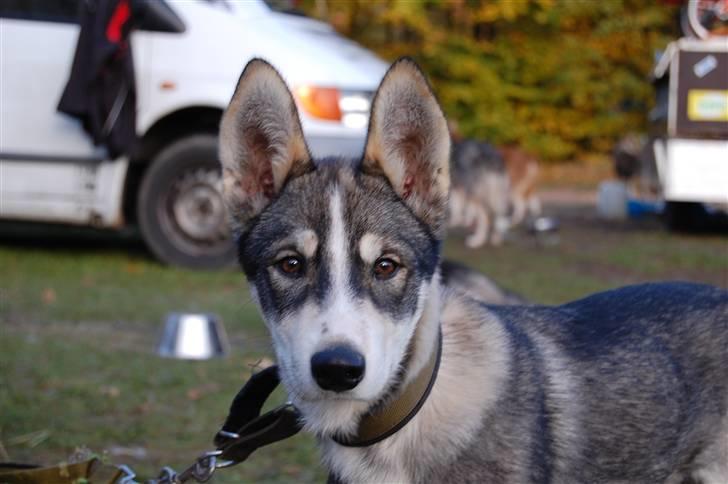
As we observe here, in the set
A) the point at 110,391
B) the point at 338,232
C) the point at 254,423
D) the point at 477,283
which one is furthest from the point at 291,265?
the point at 110,391

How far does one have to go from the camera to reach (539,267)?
1078cm

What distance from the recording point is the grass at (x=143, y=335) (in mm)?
5176

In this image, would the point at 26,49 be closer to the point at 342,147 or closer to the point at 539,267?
the point at 342,147

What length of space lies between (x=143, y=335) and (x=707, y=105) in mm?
7404

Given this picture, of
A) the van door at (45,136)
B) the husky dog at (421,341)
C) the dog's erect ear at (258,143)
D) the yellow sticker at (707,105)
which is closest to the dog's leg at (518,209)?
the yellow sticker at (707,105)

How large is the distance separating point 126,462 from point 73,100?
193 inches

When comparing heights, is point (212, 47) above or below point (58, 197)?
above

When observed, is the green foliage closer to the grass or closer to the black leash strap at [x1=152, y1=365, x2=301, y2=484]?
the grass

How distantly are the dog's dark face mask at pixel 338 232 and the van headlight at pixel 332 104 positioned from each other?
244 inches


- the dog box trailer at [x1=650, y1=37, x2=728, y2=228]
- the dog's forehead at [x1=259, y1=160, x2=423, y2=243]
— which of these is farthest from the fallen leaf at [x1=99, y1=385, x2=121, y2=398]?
the dog box trailer at [x1=650, y1=37, x2=728, y2=228]

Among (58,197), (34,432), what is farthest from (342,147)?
(34,432)

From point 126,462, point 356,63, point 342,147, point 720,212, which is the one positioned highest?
point 356,63

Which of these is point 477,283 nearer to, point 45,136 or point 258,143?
point 258,143

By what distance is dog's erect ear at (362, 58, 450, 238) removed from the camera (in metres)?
3.11
